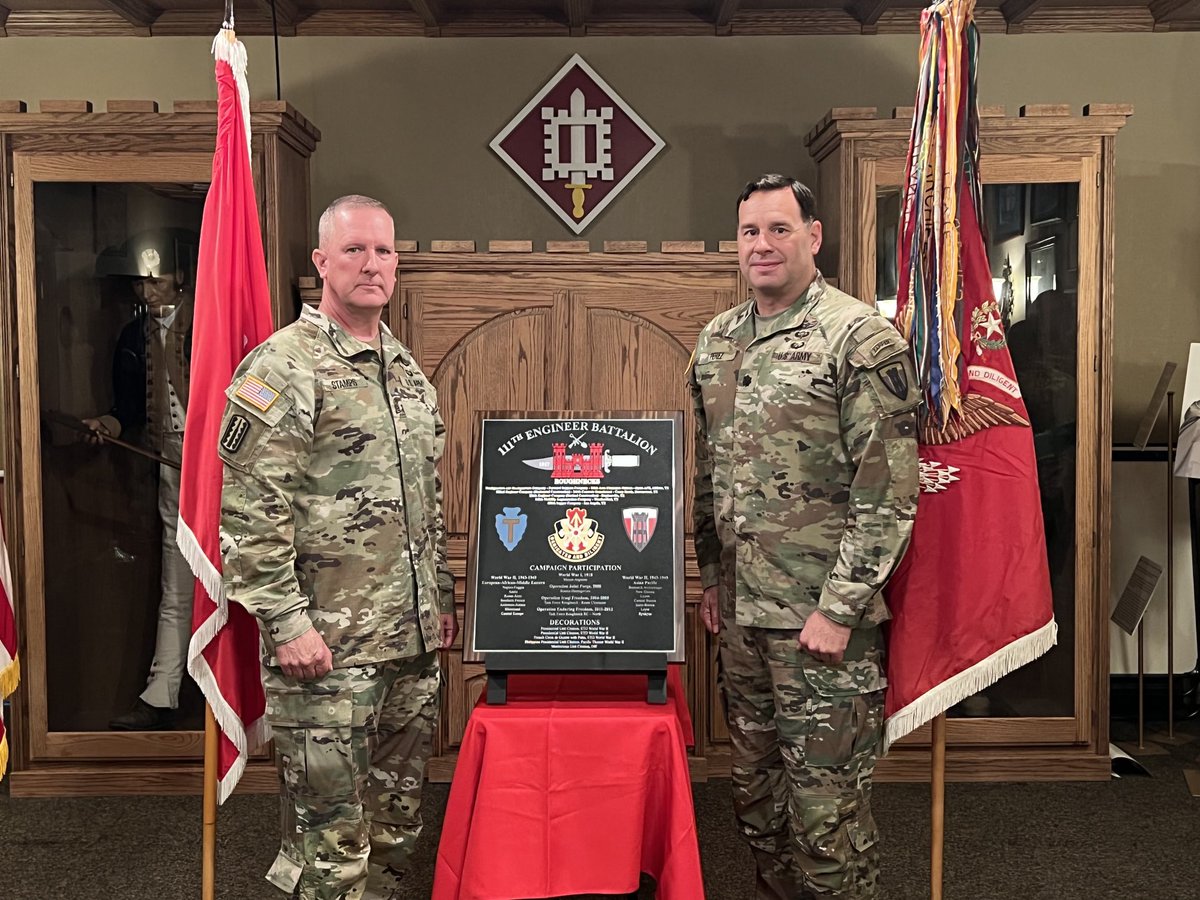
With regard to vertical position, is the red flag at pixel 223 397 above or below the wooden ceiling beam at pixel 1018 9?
below

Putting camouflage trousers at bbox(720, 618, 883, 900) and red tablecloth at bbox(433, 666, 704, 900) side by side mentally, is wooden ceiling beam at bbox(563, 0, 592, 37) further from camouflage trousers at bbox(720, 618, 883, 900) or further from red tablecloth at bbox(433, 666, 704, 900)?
red tablecloth at bbox(433, 666, 704, 900)

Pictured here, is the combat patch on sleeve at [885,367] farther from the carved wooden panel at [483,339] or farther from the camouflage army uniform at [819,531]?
the carved wooden panel at [483,339]

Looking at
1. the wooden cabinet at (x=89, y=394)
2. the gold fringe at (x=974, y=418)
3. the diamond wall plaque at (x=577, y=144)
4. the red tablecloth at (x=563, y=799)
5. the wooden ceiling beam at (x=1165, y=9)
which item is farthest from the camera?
the diamond wall plaque at (x=577, y=144)

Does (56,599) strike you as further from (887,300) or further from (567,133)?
(887,300)

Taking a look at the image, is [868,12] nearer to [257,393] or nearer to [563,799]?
[257,393]

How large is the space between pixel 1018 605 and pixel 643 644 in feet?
2.83

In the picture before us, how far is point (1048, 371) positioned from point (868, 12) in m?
1.59

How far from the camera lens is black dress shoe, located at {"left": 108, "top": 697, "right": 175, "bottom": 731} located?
345 centimetres

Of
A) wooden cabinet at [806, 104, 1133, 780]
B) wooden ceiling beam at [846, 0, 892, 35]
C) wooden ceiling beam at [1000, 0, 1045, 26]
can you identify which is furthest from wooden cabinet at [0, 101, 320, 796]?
wooden ceiling beam at [1000, 0, 1045, 26]

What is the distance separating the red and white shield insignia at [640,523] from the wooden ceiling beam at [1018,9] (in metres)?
2.88

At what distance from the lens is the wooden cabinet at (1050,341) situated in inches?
134

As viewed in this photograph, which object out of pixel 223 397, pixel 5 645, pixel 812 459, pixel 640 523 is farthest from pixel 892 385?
pixel 5 645

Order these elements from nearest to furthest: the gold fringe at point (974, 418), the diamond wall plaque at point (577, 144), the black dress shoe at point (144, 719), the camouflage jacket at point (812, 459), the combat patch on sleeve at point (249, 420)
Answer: the combat patch on sleeve at point (249, 420), the camouflage jacket at point (812, 459), the gold fringe at point (974, 418), the black dress shoe at point (144, 719), the diamond wall plaque at point (577, 144)

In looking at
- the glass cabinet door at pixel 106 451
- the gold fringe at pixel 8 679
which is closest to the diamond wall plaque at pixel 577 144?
the glass cabinet door at pixel 106 451
